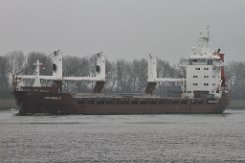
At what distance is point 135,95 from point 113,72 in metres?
71.9

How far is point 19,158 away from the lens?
36625 mm

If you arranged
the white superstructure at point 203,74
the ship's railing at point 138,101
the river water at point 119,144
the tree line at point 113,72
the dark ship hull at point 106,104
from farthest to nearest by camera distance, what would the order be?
the tree line at point 113,72
the white superstructure at point 203,74
the ship's railing at point 138,101
the dark ship hull at point 106,104
the river water at point 119,144

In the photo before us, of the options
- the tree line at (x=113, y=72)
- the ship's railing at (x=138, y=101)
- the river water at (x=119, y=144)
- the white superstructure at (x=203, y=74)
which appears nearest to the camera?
the river water at (x=119, y=144)

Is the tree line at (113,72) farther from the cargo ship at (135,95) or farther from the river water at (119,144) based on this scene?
the river water at (119,144)

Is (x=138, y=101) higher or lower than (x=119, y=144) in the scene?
higher

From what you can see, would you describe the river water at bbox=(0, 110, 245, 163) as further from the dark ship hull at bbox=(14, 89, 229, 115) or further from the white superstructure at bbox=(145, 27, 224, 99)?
the white superstructure at bbox=(145, 27, 224, 99)

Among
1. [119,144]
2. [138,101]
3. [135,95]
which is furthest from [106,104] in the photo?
[119,144]

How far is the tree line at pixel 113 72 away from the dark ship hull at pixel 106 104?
3911cm

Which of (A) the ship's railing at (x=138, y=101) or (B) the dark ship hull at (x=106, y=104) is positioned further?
(A) the ship's railing at (x=138, y=101)

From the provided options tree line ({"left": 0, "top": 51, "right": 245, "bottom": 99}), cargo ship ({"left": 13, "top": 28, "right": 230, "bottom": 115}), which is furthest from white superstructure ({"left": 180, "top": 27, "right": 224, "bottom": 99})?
tree line ({"left": 0, "top": 51, "right": 245, "bottom": 99})

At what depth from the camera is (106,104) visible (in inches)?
3597

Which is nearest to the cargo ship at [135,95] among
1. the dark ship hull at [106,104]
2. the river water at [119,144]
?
the dark ship hull at [106,104]

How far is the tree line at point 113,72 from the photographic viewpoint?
146 meters

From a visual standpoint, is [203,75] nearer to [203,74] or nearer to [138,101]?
[203,74]
